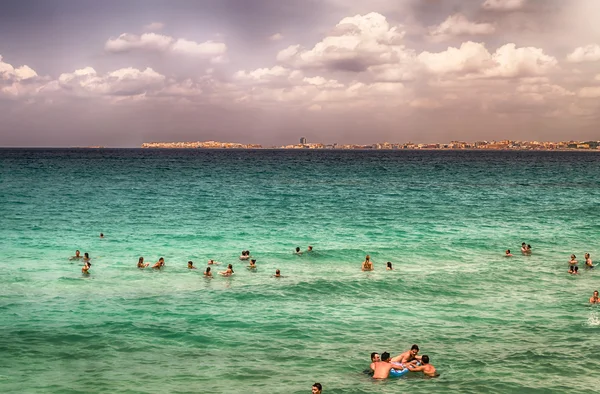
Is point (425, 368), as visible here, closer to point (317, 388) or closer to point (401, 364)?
point (401, 364)

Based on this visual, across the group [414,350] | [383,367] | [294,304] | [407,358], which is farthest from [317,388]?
[294,304]

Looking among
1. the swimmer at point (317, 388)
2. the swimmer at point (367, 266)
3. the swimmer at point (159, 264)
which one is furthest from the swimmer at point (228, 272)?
the swimmer at point (317, 388)

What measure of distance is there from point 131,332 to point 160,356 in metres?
2.88

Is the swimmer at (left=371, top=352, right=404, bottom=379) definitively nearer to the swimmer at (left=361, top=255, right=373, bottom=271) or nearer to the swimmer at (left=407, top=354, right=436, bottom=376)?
the swimmer at (left=407, top=354, right=436, bottom=376)

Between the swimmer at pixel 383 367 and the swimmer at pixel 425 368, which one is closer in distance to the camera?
the swimmer at pixel 383 367

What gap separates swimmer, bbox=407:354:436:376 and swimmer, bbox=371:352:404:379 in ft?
1.99

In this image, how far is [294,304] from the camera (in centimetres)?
2609

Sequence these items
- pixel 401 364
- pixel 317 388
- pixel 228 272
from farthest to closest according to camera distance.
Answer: pixel 228 272 < pixel 401 364 < pixel 317 388

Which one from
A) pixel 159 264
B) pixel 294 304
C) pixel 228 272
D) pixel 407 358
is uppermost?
pixel 159 264

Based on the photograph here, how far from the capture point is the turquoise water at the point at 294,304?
18.4m

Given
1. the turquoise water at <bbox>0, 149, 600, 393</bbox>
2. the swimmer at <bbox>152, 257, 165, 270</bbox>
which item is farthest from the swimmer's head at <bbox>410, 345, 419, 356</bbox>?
the swimmer at <bbox>152, 257, 165, 270</bbox>

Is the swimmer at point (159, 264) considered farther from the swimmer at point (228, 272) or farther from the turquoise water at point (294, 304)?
the swimmer at point (228, 272)

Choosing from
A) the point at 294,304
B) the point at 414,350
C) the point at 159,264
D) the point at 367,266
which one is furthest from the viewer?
the point at 159,264

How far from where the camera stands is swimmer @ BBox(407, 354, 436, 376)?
18.4 metres
